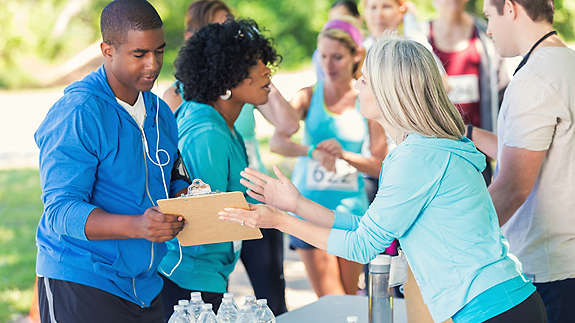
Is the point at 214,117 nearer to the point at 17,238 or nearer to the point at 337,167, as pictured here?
the point at 337,167

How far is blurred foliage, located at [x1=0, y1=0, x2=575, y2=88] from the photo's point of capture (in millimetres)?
17969

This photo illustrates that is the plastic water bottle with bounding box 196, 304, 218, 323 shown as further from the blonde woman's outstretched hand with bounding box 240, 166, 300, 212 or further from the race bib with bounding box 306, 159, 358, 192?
the race bib with bounding box 306, 159, 358, 192

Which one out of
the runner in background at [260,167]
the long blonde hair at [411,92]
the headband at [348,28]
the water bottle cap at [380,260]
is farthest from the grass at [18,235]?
the long blonde hair at [411,92]

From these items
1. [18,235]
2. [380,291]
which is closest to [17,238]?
[18,235]

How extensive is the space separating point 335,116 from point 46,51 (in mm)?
16184

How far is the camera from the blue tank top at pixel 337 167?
158 inches

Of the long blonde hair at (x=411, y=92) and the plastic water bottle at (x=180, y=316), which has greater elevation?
the long blonde hair at (x=411, y=92)

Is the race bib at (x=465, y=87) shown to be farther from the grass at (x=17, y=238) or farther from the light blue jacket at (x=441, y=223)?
the grass at (x=17, y=238)

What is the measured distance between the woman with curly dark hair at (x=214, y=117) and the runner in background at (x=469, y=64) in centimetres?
177

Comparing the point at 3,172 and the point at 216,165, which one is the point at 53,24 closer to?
the point at 3,172

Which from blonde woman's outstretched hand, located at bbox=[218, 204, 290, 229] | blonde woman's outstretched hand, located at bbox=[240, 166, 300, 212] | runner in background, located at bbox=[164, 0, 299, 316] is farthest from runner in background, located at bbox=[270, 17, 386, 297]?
blonde woman's outstretched hand, located at bbox=[218, 204, 290, 229]

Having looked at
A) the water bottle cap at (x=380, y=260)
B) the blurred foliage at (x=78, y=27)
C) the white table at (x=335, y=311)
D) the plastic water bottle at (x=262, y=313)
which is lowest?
the white table at (x=335, y=311)

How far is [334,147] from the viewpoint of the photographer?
377 cm

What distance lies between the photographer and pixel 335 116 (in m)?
4.14
